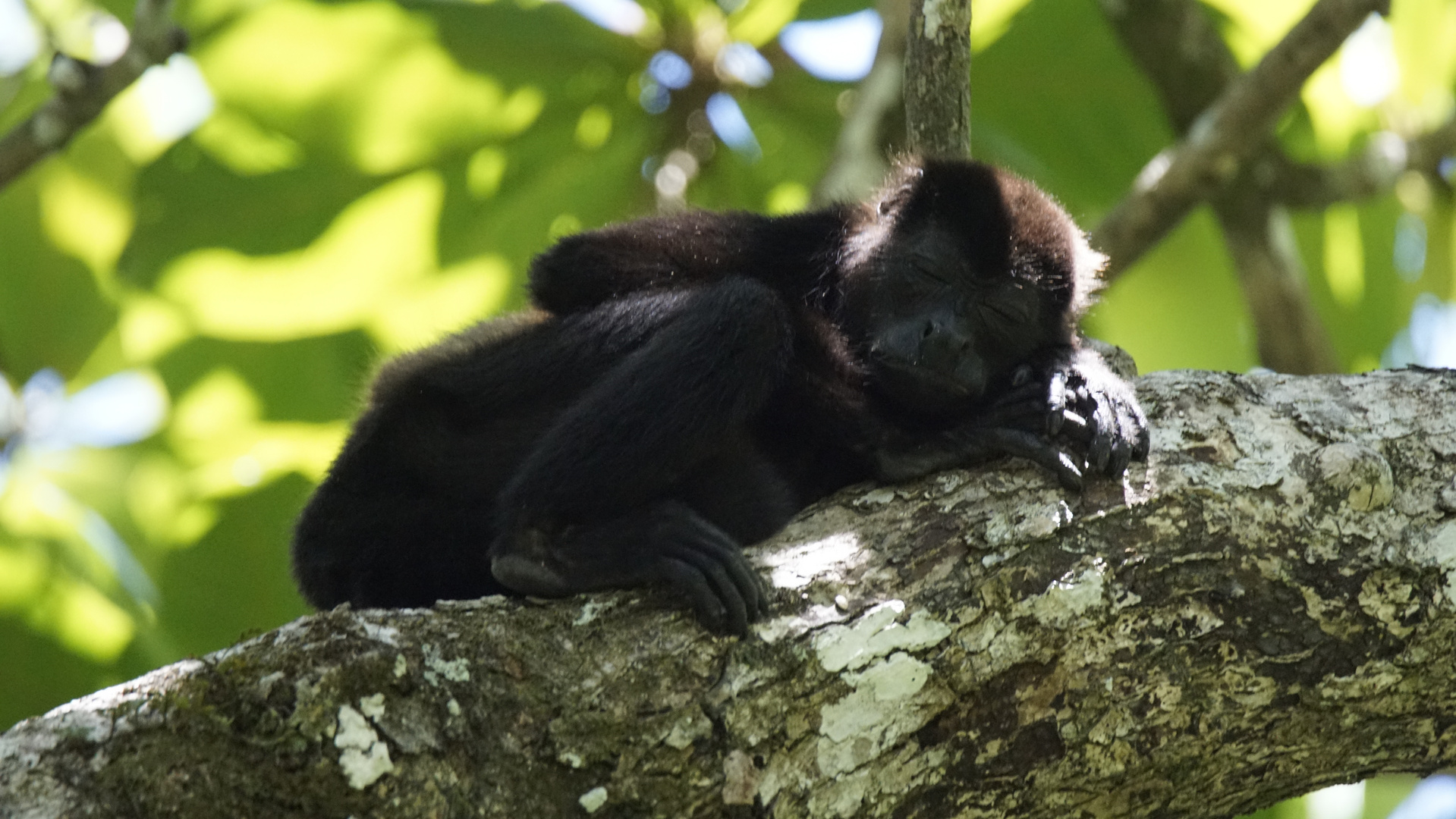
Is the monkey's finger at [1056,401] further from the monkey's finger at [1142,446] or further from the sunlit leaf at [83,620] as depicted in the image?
the sunlit leaf at [83,620]

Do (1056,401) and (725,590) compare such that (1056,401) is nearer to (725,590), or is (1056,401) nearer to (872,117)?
(725,590)

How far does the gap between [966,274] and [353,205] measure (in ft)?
11.8

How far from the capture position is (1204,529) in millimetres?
3266

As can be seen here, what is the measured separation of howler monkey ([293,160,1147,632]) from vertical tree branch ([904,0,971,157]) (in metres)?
0.17

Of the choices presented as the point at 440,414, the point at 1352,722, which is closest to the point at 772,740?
the point at 1352,722

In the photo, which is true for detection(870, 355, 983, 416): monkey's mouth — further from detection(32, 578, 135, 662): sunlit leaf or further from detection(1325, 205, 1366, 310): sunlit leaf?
detection(1325, 205, 1366, 310): sunlit leaf

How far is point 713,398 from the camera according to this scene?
3.50m

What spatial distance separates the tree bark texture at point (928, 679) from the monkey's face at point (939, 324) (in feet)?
2.19

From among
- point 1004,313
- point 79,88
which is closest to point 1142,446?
point 1004,313

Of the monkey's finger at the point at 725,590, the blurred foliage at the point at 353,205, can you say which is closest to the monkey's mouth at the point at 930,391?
the monkey's finger at the point at 725,590

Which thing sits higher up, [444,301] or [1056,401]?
[1056,401]

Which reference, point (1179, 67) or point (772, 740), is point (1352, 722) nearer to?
point (772, 740)

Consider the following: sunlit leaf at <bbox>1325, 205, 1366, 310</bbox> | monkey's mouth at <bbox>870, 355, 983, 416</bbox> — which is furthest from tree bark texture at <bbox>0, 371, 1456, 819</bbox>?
sunlit leaf at <bbox>1325, 205, 1366, 310</bbox>

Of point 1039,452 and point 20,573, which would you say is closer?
point 1039,452
